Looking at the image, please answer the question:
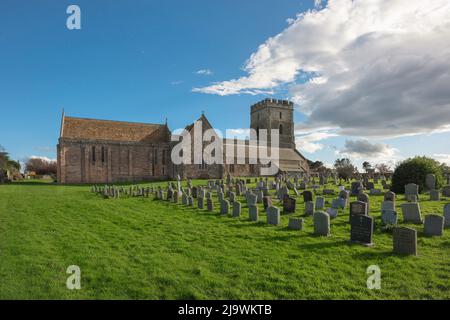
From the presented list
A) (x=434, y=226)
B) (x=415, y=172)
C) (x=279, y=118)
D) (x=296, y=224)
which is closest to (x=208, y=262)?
(x=296, y=224)

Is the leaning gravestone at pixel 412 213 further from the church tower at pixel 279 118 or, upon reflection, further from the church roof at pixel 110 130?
the church tower at pixel 279 118

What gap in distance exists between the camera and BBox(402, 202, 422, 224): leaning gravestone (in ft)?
28.6

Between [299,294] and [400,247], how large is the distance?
3294 mm

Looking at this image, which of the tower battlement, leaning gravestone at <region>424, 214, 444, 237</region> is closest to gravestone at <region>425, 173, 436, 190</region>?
leaning gravestone at <region>424, 214, 444, 237</region>

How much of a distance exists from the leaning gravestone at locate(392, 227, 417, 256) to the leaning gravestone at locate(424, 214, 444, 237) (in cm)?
186

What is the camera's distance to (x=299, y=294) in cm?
448

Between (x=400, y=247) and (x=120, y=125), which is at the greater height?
(x=120, y=125)

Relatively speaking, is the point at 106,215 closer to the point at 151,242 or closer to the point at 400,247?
the point at 151,242

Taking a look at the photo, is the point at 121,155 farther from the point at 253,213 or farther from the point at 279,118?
the point at 279,118

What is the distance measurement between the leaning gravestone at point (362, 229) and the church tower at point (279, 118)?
48061 millimetres

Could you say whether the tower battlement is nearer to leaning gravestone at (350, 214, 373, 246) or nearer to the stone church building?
the stone church building

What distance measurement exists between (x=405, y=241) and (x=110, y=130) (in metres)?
38.4

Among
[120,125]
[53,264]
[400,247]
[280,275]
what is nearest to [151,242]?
[53,264]

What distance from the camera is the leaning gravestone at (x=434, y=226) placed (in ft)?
24.1
